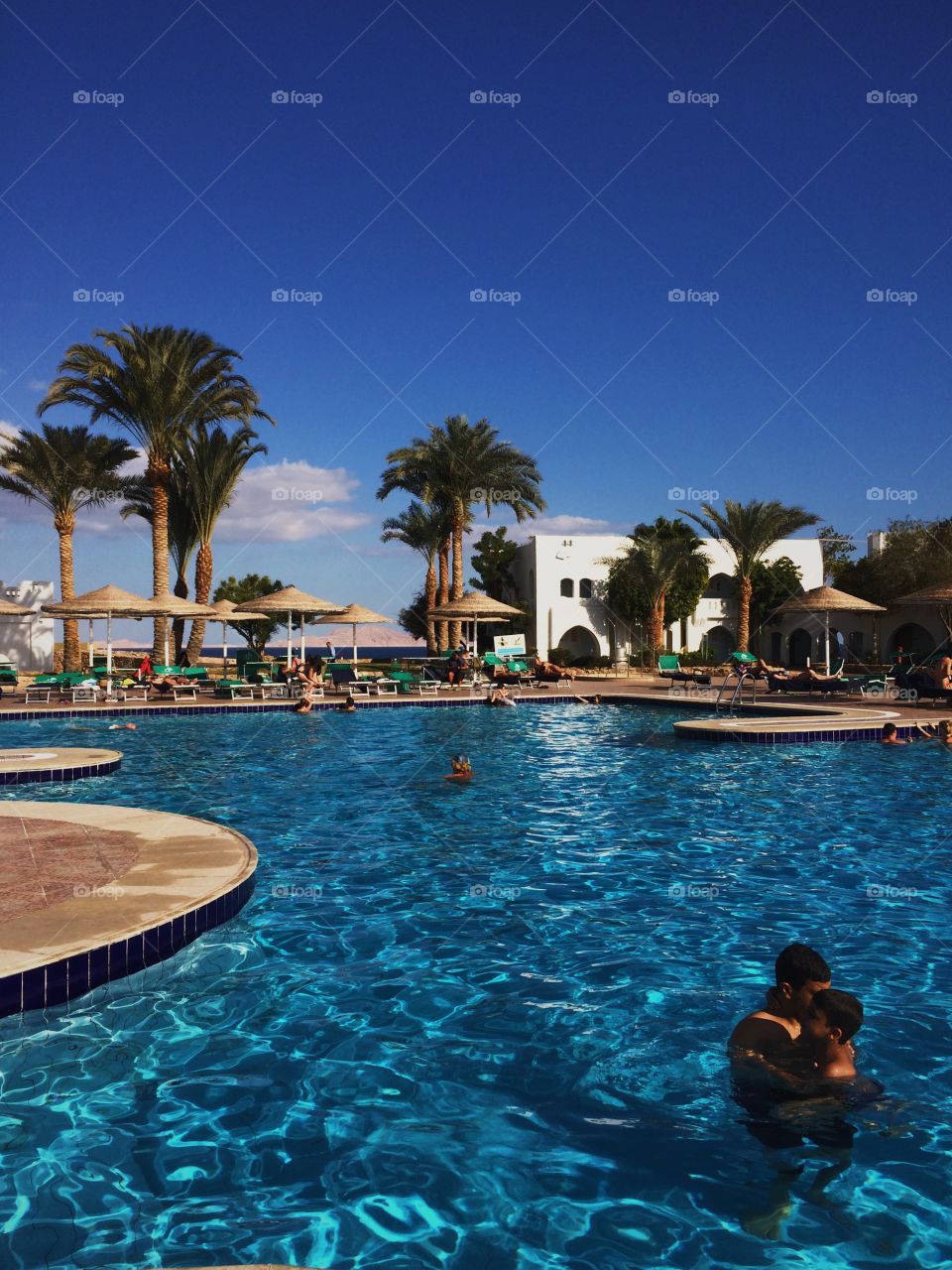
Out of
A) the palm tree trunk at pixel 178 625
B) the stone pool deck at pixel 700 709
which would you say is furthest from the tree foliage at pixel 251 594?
the stone pool deck at pixel 700 709

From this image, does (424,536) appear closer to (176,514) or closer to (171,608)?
(176,514)

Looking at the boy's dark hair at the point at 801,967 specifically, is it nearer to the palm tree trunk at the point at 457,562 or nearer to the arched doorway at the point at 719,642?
the palm tree trunk at the point at 457,562

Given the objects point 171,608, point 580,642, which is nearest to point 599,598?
point 580,642

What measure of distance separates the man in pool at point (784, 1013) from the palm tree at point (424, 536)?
109ft

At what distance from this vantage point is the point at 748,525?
35.8 metres

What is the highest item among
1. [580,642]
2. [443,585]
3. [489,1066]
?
[443,585]

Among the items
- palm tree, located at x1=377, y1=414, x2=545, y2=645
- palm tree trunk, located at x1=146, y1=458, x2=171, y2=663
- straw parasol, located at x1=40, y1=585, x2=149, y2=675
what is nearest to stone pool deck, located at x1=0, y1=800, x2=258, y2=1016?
straw parasol, located at x1=40, y1=585, x2=149, y2=675

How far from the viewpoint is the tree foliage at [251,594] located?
4784 cm

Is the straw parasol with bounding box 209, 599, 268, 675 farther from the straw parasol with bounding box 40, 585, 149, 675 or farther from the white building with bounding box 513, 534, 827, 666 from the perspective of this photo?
the white building with bounding box 513, 534, 827, 666

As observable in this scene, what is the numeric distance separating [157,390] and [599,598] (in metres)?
19.4

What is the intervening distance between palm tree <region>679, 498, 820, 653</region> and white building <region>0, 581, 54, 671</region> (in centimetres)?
2419

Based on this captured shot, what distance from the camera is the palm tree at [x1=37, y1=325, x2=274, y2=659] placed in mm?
27359

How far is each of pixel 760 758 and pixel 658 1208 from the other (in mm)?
10616

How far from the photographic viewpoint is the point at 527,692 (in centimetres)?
2258
